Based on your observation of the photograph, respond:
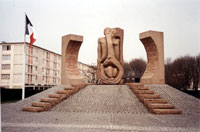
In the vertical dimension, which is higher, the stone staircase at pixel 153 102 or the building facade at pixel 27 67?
the building facade at pixel 27 67

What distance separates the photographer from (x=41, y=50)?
44.4 m

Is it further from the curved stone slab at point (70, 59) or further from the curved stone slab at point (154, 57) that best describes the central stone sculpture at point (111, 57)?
the curved stone slab at point (70, 59)

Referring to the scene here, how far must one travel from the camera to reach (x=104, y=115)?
350 inches

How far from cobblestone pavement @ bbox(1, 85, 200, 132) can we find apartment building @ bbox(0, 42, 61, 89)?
2456cm

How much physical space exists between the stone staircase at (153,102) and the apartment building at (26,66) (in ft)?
86.3

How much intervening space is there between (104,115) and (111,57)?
7.19 metres

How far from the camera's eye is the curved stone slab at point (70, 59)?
16.9m

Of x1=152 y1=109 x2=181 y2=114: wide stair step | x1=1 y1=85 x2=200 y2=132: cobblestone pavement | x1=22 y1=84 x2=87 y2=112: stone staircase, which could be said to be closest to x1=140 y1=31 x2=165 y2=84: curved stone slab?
x1=1 y1=85 x2=200 y2=132: cobblestone pavement

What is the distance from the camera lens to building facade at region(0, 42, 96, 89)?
3809 centimetres

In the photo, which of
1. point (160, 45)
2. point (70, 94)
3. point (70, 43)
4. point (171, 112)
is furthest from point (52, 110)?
point (160, 45)

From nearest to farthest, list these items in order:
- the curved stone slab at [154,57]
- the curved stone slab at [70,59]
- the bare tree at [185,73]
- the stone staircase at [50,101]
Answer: the stone staircase at [50,101], the curved stone slab at [154,57], the curved stone slab at [70,59], the bare tree at [185,73]

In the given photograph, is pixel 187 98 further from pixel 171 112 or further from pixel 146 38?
pixel 146 38

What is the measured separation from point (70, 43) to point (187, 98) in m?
11.1

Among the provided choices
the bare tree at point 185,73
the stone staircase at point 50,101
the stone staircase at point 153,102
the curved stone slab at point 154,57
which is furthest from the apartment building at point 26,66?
the bare tree at point 185,73
